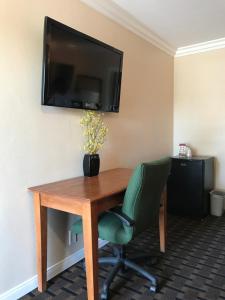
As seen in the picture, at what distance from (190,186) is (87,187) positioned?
2.04 meters

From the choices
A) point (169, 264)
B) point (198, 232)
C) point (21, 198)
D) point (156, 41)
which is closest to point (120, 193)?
point (21, 198)

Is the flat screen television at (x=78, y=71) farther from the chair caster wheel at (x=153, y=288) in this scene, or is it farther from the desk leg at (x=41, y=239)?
the chair caster wheel at (x=153, y=288)

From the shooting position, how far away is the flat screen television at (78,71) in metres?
1.95

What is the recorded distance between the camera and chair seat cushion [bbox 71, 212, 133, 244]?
1851mm

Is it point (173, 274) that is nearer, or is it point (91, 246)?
point (91, 246)

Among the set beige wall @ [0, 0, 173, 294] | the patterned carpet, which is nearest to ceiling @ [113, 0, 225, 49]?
beige wall @ [0, 0, 173, 294]

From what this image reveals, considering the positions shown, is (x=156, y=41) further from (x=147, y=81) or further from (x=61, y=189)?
(x=61, y=189)

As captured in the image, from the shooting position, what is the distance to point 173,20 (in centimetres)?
300

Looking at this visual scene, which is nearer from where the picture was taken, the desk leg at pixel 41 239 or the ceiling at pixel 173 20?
the desk leg at pixel 41 239

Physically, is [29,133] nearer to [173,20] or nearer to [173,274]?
[173,274]

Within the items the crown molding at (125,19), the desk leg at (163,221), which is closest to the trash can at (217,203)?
the desk leg at (163,221)

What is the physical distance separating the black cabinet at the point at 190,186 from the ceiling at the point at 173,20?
167 centimetres

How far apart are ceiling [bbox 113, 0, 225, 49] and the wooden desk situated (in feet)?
5.92

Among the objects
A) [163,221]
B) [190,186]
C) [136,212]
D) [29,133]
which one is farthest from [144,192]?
[190,186]
